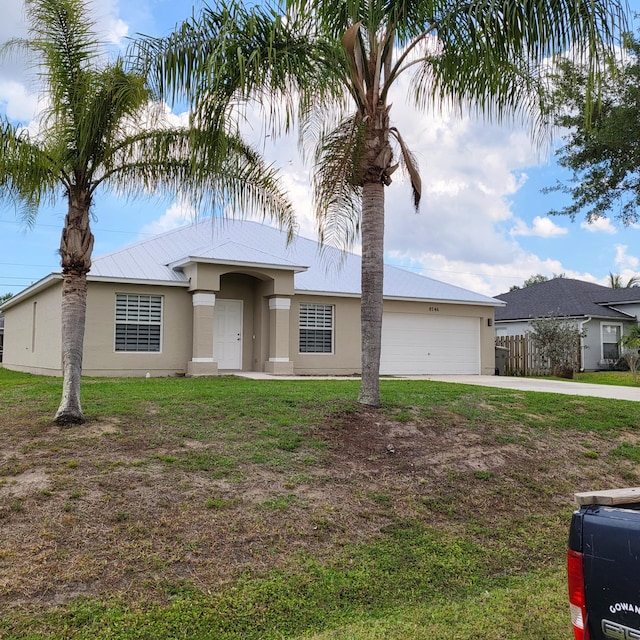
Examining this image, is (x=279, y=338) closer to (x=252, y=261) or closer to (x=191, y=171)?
(x=252, y=261)

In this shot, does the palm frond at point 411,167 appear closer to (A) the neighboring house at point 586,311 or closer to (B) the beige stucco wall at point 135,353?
(B) the beige stucco wall at point 135,353

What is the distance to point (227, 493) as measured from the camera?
5.86 metres

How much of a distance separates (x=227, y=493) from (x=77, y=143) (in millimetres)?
4889

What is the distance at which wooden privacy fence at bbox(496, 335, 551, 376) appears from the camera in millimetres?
22406

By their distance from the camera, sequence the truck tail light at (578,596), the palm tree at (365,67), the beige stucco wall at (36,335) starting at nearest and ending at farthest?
the truck tail light at (578,596)
the palm tree at (365,67)
the beige stucco wall at (36,335)

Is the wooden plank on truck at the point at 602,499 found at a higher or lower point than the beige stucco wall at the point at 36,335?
lower

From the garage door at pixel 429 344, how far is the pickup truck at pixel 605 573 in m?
17.4

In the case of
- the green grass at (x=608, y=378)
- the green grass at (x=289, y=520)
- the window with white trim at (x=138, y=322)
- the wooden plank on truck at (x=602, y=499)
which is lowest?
the green grass at (x=289, y=520)

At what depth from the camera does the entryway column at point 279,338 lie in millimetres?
17266

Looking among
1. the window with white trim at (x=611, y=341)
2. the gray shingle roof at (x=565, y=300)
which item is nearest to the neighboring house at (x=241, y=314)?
the gray shingle roof at (x=565, y=300)

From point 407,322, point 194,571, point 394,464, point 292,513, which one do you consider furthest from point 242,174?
point 407,322

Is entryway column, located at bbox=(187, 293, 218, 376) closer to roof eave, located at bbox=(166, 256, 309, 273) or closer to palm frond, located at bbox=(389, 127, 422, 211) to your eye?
roof eave, located at bbox=(166, 256, 309, 273)

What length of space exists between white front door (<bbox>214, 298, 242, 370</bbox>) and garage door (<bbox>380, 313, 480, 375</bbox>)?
15.7 ft

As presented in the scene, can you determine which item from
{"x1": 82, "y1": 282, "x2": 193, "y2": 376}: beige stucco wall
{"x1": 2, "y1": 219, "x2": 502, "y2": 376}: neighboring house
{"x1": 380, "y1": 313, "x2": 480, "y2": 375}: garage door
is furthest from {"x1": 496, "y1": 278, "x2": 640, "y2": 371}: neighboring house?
{"x1": 82, "y1": 282, "x2": 193, "y2": 376}: beige stucco wall
